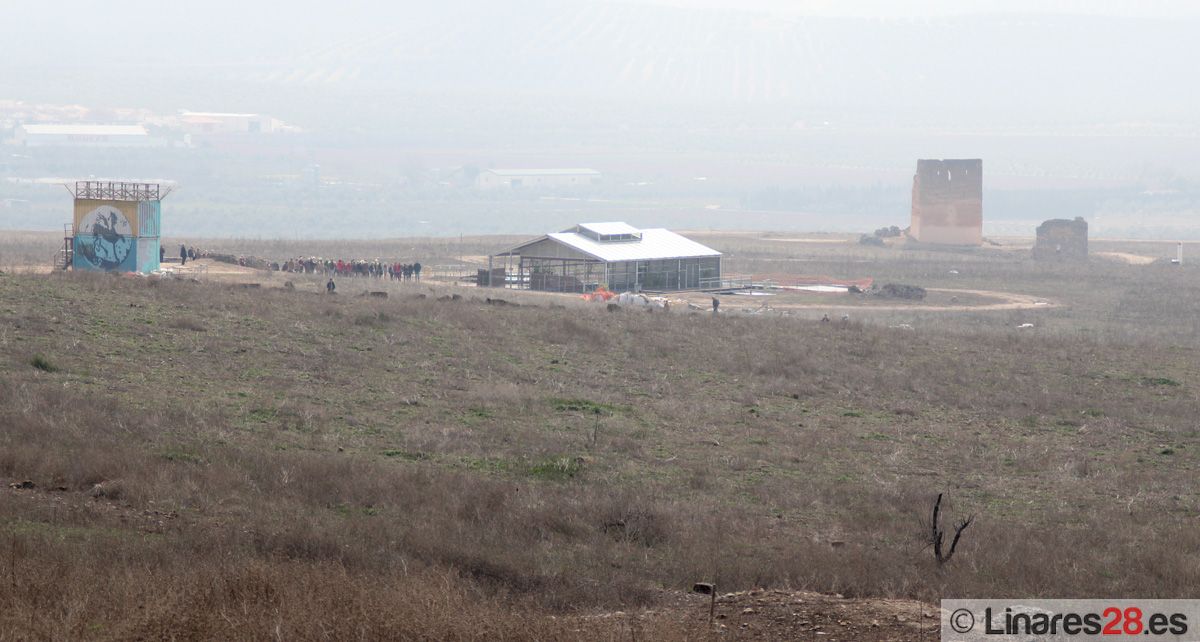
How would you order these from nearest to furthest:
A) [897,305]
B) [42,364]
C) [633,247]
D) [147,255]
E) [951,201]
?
[42,364]
[147,255]
[897,305]
[633,247]
[951,201]

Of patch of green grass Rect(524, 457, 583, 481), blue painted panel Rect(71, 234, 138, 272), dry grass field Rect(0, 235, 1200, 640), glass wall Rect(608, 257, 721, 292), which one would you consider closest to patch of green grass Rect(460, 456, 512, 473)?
dry grass field Rect(0, 235, 1200, 640)

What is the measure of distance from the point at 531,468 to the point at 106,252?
108 ft

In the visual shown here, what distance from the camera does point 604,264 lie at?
67250 mm

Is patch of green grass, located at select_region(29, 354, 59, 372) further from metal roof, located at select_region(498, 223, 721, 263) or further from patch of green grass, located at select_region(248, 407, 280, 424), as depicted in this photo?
metal roof, located at select_region(498, 223, 721, 263)

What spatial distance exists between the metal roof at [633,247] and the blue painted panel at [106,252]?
24579 mm

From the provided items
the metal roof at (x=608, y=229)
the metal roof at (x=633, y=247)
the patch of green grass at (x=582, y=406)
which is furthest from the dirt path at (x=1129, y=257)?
the patch of green grass at (x=582, y=406)

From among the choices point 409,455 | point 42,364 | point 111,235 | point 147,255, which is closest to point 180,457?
point 409,455

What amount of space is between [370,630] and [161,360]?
17.5 m

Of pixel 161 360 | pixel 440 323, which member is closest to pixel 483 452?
pixel 161 360

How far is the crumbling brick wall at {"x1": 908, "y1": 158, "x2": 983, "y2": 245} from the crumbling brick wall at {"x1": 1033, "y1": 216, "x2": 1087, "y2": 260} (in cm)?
1169

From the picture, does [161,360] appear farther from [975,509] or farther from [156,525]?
[975,509]

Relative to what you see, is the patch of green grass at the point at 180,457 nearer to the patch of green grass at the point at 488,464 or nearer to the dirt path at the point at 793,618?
the patch of green grass at the point at 488,464

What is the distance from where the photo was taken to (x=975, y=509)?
18.2 m

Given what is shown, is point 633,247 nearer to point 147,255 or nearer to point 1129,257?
point 147,255
